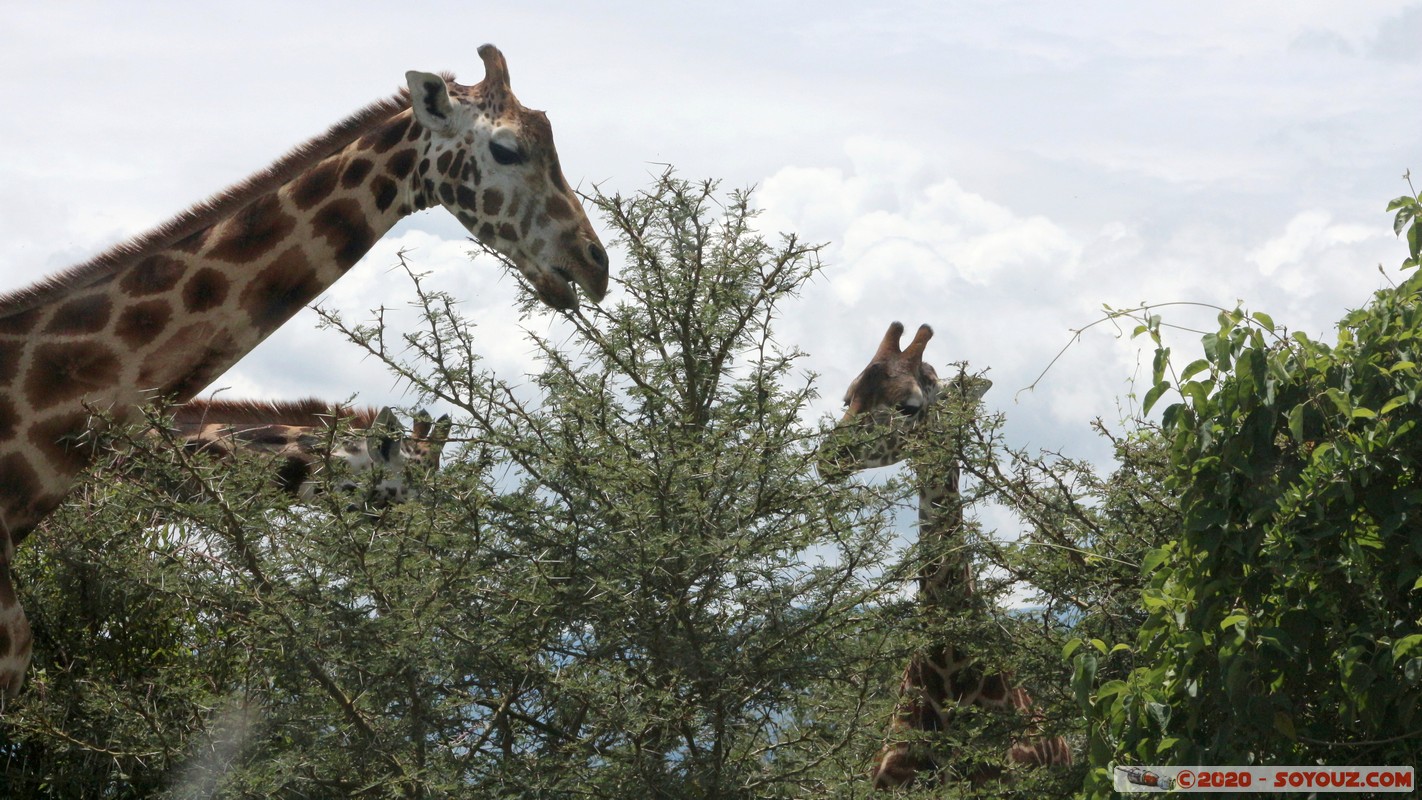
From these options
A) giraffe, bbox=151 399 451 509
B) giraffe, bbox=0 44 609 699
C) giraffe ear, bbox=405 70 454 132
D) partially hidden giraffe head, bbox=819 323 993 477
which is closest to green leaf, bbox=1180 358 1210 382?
giraffe, bbox=0 44 609 699

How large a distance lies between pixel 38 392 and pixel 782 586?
8.90 feet

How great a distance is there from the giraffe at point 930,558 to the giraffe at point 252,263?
4.52ft

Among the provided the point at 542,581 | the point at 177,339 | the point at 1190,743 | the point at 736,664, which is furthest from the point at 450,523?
the point at 1190,743

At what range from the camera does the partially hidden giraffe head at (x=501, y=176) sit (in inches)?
213

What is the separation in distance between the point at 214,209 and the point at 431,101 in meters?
0.95

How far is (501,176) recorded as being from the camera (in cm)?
552

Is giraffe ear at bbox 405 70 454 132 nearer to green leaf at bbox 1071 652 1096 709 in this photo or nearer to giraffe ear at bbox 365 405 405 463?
giraffe ear at bbox 365 405 405 463

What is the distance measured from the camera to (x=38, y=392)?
4832mm

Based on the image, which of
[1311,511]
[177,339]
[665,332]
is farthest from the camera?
[177,339]

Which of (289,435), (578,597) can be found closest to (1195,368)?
(578,597)

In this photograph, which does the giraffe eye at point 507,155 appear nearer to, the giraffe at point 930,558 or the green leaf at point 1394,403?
the giraffe at point 930,558

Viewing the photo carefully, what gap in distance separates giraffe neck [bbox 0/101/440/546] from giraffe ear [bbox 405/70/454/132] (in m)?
0.09

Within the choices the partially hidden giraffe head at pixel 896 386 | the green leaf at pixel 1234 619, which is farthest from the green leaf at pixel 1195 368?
the partially hidden giraffe head at pixel 896 386

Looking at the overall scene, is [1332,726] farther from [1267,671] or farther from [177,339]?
[177,339]
